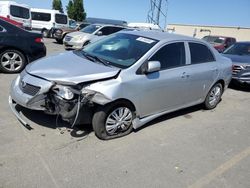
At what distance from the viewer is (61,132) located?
421 centimetres

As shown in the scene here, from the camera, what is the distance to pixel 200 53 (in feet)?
18.1

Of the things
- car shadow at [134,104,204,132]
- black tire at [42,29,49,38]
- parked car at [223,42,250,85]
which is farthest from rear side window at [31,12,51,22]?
car shadow at [134,104,204,132]

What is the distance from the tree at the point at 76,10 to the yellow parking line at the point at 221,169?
4546cm

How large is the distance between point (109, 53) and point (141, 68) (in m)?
0.79

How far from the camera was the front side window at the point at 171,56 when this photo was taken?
462 centimetres

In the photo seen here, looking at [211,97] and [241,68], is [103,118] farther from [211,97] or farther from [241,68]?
[241,68]

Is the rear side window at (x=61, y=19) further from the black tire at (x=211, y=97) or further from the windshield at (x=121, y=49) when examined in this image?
the black tire at (x=211, y=97)

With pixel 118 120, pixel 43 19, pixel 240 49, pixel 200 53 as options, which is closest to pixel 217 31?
pixel 43 19

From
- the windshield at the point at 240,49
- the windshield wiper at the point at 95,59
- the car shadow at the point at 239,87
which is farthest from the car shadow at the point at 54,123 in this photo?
the windshield at the point at 240,49

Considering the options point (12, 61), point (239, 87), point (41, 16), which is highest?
point (41, 16)

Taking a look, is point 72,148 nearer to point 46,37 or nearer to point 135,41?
point 135,41

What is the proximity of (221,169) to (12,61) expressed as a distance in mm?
5904

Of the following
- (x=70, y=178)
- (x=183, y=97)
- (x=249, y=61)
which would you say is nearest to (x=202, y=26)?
A: (x=249, y=61)

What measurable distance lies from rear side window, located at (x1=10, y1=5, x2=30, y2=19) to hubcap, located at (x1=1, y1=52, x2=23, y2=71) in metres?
12.1
